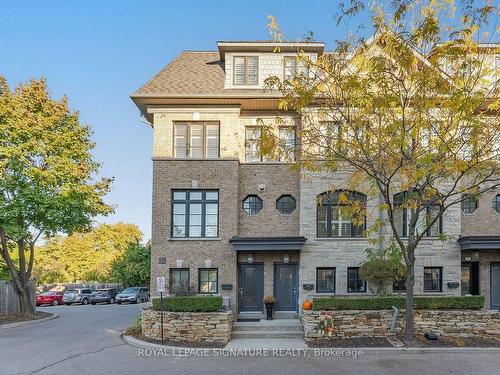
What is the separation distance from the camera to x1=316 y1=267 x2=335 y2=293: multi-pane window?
58.5 ft

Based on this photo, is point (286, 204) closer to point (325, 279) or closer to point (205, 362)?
point (325, 279)

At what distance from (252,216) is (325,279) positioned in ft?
12.7

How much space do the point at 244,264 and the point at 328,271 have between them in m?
3.38

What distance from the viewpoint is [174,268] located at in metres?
17.9

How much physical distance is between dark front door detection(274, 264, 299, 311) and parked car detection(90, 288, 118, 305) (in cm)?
2435

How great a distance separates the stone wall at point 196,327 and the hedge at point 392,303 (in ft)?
10.1

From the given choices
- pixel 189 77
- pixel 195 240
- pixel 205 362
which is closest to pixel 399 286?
pixel 195 240

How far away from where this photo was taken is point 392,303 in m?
14.6

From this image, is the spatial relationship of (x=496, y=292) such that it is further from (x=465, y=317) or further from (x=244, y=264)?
(x=244, y=264)

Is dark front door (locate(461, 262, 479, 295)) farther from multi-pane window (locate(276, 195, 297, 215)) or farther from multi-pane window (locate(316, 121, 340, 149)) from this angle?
multi-pane window (locate(316, 121, 340, 149))

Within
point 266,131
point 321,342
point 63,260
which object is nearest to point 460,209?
point 321,342

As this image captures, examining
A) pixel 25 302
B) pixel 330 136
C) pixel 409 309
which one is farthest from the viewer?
pixel 25 302

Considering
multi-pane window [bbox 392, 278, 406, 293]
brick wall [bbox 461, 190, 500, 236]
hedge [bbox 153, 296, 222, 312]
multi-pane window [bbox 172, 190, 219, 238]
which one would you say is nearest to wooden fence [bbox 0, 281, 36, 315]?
multi-pane window [bbox 172, 190, 219, 238]

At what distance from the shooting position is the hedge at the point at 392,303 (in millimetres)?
14523
